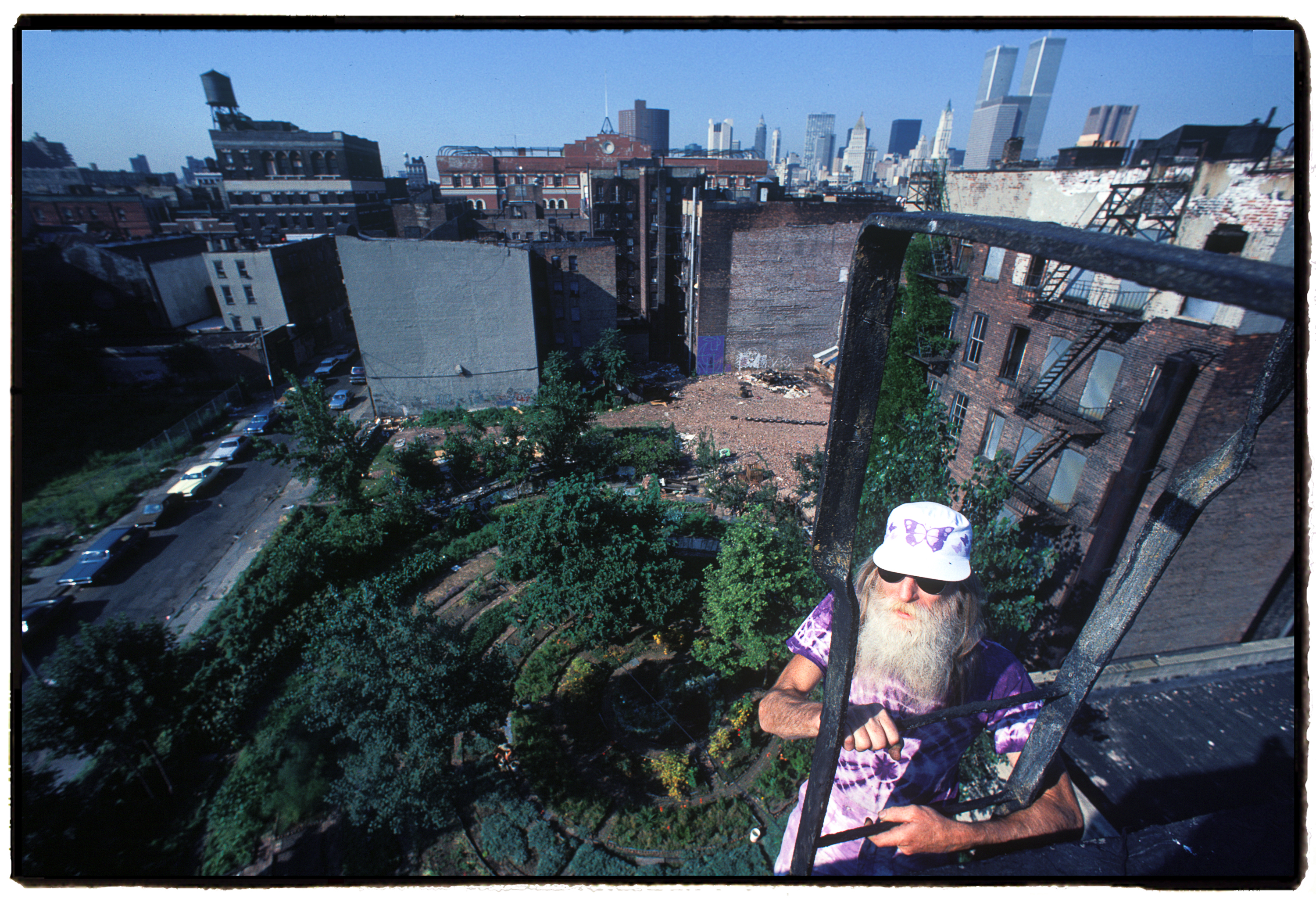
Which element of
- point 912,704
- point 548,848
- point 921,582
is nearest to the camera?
point 921,582

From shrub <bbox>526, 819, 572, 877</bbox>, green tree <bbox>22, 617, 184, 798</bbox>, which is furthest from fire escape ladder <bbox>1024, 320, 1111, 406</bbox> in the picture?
green tree <bbox>22, 617, 184, 798</bbox>

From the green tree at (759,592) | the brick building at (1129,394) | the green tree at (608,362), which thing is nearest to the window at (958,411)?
the brick building at (1129,394)

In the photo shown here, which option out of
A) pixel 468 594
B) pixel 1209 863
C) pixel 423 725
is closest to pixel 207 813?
pixel 423 725

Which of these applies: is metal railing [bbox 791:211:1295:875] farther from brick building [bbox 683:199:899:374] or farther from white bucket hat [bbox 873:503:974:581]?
brick building [bbox 683:199:899:374]

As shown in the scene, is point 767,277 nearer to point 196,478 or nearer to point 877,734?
point 196,478

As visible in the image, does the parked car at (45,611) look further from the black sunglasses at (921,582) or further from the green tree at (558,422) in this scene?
the black sunglasses at (921,582)

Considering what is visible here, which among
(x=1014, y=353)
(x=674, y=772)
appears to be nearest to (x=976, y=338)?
(x=1014, y=353)
